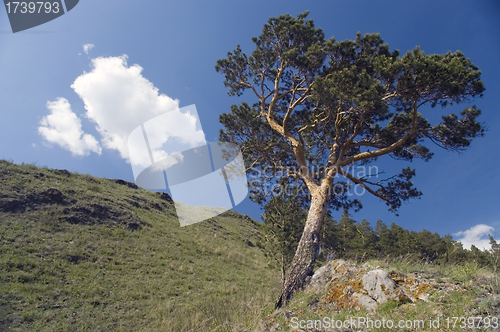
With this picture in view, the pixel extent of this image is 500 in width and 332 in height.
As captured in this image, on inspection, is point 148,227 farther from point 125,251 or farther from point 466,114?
point 466,114

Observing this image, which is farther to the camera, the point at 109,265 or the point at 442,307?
the point at 109,265

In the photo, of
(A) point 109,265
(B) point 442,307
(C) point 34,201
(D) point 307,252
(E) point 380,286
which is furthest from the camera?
(C) point 34,201

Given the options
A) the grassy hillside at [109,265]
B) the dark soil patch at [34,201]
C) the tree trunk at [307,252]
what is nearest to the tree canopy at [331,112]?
the tree trunk at [307,252]

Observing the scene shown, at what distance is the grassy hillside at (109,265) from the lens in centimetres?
996

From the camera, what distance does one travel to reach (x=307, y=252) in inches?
316

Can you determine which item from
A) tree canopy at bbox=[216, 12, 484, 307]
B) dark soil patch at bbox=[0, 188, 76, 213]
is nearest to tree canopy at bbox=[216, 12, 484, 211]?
tree canopy at bbox=[216, 12, 484, 307]

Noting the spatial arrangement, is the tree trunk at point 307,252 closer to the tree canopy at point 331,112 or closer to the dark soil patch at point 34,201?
the tree canopy at point 331,112

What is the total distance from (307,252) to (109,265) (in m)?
14.2

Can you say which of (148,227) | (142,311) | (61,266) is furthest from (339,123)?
(148,227)

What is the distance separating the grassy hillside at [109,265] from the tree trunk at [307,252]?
788 mm

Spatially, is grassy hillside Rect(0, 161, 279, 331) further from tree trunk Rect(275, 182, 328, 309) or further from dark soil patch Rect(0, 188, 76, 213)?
tree trunk Rect(275, 182, 328, 309)

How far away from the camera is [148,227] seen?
24203mm

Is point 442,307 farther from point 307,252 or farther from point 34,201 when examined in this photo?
point 34,201

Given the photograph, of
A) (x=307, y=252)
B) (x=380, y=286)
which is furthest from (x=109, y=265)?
(x=380, y=286)
